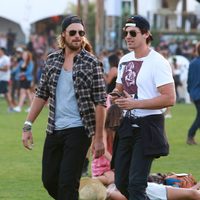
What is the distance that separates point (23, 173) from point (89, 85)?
15.6ft

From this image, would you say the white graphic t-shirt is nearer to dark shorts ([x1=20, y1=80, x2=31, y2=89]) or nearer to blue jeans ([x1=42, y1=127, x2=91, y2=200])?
blue jeans ([x1=42, y1=127, x2=91, y2=200])

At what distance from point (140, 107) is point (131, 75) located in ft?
1.23

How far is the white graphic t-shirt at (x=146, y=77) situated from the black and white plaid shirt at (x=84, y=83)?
0.85 feet

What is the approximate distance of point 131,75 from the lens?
8.54m

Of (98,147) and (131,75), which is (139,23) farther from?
(98,147)

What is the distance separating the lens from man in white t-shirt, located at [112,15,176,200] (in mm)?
8383

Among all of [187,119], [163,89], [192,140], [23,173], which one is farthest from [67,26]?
[187,119]

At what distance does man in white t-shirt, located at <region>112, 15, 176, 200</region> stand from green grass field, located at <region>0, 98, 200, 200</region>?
8.25 ft

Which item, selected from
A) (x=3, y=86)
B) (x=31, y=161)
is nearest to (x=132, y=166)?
(x=31, y=161)

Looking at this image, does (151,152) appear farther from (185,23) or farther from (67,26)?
(185,23)

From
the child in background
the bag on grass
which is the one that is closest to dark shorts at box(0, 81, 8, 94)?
the child in background

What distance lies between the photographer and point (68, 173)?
8336mm

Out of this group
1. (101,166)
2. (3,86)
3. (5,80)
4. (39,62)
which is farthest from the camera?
(39,62)

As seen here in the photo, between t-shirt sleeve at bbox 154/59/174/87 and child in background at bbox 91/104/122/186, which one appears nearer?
t-shirt sleeve at bbox 154/59/174/87
